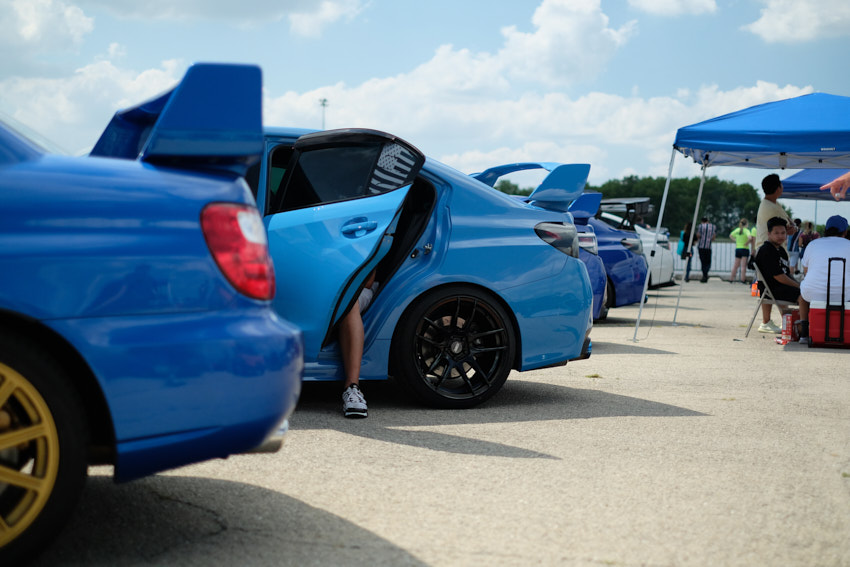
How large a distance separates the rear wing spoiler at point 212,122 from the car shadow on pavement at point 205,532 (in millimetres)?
1214

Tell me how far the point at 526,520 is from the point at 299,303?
7.52ft

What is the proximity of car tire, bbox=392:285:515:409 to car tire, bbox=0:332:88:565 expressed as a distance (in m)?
3.20

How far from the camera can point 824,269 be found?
1035 centimetres

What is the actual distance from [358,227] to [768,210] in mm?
8116

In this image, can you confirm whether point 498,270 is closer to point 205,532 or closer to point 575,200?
point 575,200

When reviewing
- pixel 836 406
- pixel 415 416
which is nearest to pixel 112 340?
pixel 415 416

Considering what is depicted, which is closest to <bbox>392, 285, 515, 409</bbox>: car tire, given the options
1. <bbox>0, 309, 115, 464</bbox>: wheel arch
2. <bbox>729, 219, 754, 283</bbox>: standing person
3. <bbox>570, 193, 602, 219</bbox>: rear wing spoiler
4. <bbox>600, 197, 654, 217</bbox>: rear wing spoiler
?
<bbox>0, 309, 115, 464</bbox>: wheel arch

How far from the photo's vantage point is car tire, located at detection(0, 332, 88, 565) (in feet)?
8.73

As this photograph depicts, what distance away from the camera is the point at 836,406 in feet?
20.9

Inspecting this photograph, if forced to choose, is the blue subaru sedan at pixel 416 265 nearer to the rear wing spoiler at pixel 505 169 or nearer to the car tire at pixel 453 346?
the car tire at pixel 453 346

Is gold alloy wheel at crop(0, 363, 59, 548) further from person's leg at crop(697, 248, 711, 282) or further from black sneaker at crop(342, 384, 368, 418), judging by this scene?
person's leg at crop(697, 248, 711, 282)

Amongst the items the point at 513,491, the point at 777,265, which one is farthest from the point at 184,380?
the point at 777,265

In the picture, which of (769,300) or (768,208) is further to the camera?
(768,208)

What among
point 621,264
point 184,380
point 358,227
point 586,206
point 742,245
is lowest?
point 184,380
